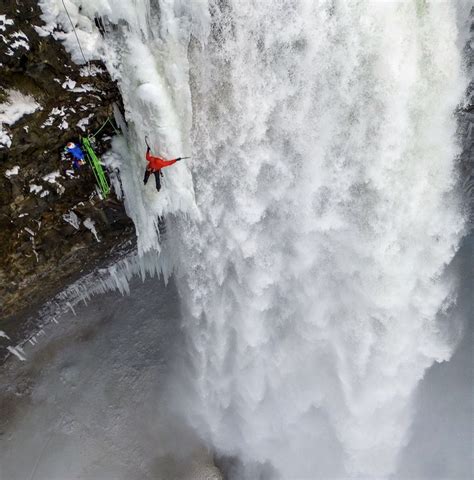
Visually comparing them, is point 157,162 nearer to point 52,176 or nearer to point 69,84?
point 69,84

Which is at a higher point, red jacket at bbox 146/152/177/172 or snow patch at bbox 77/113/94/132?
snow patch at bbox 77/113/94/132

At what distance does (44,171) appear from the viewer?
5688 mm

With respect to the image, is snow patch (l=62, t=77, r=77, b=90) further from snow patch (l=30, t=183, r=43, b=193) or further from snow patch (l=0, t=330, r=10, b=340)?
snow patch (l=0, t=330, r=10, b=340)

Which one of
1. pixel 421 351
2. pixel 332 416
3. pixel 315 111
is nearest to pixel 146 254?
pixel 315 111

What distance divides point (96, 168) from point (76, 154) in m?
0.32

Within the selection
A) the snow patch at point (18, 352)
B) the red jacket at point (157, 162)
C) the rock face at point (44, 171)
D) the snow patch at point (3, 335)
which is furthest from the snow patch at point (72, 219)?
the snow patch at point (18, 352)

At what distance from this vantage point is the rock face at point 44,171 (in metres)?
5.00

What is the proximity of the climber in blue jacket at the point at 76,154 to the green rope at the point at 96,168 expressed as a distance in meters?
0.08

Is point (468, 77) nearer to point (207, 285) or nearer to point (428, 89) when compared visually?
point (428, 89)

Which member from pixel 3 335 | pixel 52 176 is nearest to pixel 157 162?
pixel 52 176

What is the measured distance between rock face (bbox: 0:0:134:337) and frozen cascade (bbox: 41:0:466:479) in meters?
0.37

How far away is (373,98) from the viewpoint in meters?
5.45

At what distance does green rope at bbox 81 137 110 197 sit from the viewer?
5.67 m

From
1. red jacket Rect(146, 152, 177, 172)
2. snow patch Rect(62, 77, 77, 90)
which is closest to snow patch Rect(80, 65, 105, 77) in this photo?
snow patch Rect(62, 77, 77, 90)
